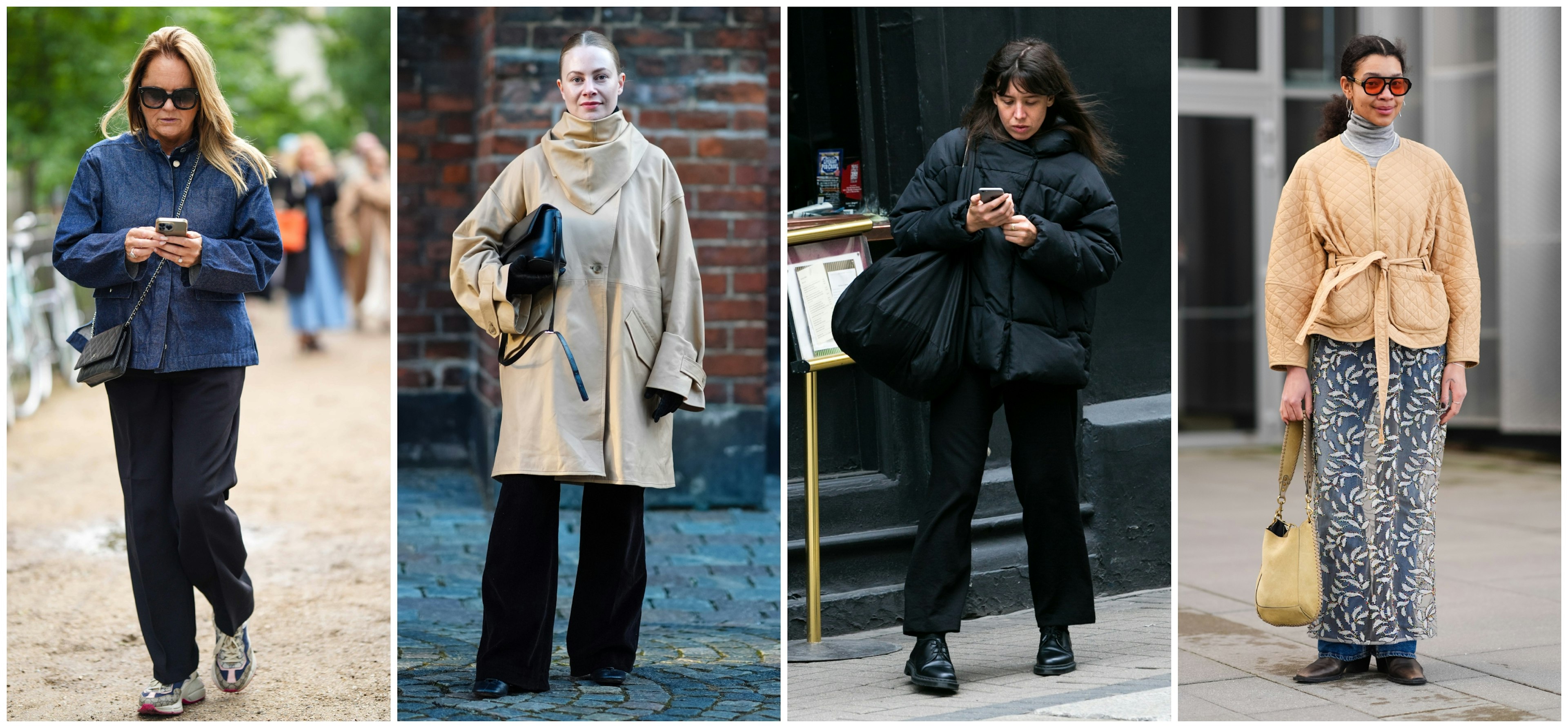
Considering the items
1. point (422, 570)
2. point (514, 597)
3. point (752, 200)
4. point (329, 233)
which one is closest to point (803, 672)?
point (514, 597)

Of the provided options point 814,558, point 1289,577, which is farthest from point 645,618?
point 1289,577

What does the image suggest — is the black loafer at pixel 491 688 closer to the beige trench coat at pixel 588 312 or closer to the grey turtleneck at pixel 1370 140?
the beige trench coat at pixel 588 312

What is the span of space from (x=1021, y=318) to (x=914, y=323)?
27 cm

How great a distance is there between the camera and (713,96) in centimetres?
668

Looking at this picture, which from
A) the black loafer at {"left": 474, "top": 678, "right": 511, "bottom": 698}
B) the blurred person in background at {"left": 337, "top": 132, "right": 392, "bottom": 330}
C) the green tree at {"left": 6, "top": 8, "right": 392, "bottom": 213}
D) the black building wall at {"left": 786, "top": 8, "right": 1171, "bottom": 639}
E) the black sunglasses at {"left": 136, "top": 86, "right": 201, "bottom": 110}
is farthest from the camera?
the blurred person in background at {"left": 337, "top": 132, "right": 392, "bottom": 330}

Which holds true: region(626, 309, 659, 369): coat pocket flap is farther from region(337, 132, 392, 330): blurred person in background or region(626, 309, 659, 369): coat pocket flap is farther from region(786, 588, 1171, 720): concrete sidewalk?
region(337, 132, 392, 330): blurred person in background

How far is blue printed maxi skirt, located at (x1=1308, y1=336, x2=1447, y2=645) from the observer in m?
4.48

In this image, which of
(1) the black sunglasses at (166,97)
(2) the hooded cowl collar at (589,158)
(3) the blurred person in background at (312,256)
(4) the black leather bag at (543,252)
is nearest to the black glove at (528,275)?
(4) the black leather bag at (543,252)

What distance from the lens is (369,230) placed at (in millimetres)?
15820

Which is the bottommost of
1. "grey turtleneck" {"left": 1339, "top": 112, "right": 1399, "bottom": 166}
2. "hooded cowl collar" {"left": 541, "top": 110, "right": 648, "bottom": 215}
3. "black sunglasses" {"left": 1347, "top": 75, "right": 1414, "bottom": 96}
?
"hooded cowl collar" {"left": 541, "top": 110, "right": 648, "bottom": 215}

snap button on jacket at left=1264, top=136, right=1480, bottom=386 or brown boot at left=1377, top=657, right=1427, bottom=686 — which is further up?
snap button on jacket at left=1264, top=136, right=1480, bottom=386

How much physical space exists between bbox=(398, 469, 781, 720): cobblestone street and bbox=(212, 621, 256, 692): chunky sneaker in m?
0.42

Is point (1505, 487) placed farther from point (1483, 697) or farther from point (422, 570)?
point (422, 570)

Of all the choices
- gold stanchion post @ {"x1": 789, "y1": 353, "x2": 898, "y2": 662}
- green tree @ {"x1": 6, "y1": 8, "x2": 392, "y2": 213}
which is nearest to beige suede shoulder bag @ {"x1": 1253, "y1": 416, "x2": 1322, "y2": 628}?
gold stanchion post @ {"x1": 789, "y1": 353, "x2": 898, "y2": 662}
